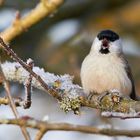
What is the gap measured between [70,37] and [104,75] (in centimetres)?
219

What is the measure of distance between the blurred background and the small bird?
1253 millimetres

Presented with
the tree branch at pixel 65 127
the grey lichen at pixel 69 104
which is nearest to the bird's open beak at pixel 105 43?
the grey lichen at pixel 69 104

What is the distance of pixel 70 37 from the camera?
5.34 meters

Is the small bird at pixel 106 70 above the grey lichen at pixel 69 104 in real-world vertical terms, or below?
above

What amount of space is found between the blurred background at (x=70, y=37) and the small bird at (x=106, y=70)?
125 cm

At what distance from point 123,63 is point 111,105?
3.12 ft

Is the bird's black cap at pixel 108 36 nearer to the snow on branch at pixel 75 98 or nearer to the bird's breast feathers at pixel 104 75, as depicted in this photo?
the bird's breast feathers at pixel 104 75

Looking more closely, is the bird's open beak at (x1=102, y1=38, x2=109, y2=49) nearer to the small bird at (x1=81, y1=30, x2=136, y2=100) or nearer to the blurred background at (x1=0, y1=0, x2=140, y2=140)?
the small bird at (x1=81, y1=30, x2=136, y2=100)

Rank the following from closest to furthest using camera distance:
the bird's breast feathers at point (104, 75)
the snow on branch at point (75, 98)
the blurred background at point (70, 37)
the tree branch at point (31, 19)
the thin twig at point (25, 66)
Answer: the thin twig at point (25, 66) < the snow on branch at point (75, 98) < the bird's breast feathers at point (104, 75) < the tree branch at point (31, 19) < the blurred background at point (70, 37)

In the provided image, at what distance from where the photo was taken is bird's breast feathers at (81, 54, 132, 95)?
123 inches

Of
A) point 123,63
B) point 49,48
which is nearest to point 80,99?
point 123,63

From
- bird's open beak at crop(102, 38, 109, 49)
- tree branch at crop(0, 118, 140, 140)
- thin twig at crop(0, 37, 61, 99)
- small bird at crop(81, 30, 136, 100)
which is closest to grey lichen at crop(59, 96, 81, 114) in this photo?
thin twig at crop(0, 37, 61, 99)

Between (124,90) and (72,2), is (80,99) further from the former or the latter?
(72,2)

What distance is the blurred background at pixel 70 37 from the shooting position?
4953 millimetres
